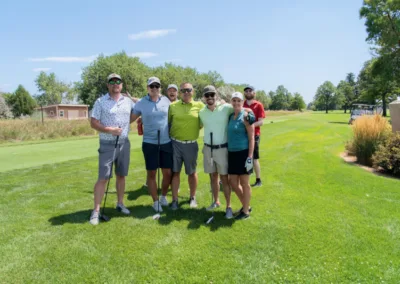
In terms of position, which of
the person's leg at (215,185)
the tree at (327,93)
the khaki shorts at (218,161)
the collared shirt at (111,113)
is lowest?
the person's leg at (215,185)

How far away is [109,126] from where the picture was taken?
4742 millimetres

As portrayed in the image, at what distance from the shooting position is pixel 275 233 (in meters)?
4.35

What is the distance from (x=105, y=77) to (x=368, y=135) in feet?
150

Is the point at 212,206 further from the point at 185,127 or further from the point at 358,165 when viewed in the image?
the point at 358,165

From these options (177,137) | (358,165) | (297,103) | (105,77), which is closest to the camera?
(177,137)

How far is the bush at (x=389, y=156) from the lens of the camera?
7589 mm

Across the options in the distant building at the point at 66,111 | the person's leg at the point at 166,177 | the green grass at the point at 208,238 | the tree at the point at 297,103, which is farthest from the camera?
the tree at the point at 297,103

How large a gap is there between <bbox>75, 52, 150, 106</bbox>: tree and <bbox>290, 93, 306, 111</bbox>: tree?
77.5 m

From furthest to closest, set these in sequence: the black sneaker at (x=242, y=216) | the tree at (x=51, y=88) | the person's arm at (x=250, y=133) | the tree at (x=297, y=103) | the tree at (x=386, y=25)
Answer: the tree at (x=297, y=103)
the tree at (x=51, y=88)
the tree at (x=386, y=25)
the black sneaker at (x=242, y=216)
the person's arm at (x=250, y=133)

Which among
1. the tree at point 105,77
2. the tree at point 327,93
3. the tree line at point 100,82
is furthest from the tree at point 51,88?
the tree at point 327,93

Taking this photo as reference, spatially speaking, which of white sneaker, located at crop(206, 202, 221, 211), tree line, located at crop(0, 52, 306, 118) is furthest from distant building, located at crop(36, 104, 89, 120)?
white sneaker, located at crop(206, 202, 221, 211)

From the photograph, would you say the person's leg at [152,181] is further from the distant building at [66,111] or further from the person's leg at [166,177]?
the distant building at [66,111]

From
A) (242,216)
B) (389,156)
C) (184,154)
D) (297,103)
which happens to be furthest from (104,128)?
(297,103)

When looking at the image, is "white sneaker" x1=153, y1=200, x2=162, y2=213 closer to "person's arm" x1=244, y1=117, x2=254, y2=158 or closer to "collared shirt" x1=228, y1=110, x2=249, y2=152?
"collared shirt" x1=228, y1=110, x2=249, y2=152
